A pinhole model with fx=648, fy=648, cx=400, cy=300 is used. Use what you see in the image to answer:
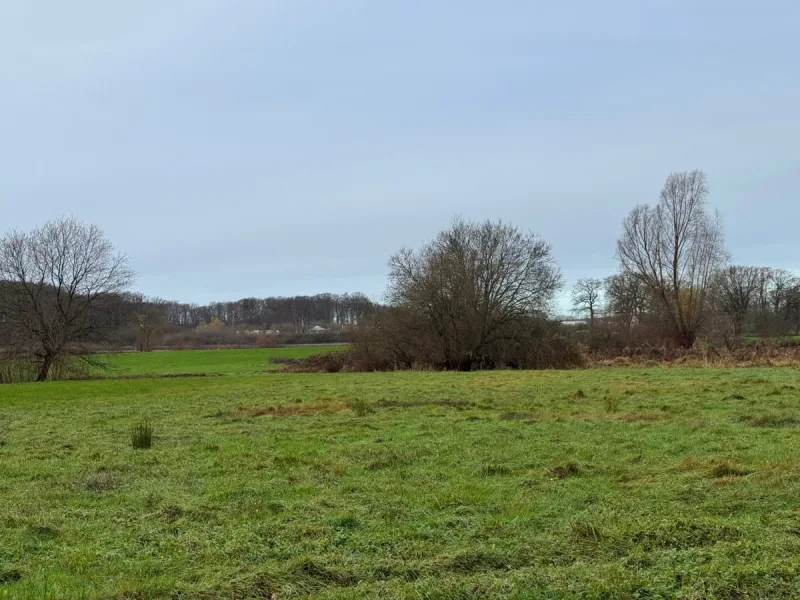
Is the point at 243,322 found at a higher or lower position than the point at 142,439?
higher

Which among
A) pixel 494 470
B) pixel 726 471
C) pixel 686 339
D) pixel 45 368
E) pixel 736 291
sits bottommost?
pixel 45 368

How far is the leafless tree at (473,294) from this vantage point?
4216 centimetres

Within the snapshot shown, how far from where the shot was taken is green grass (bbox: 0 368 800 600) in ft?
14.1

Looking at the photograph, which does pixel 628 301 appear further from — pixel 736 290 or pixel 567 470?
pixel 567 470

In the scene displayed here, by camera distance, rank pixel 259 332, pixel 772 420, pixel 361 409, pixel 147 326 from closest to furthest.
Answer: pixel 772 420 → pixel 361 409 → pixel 147 326 → pixel 259 332

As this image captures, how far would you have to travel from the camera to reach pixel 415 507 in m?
6.41

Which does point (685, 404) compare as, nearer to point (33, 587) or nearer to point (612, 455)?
point (612, 455)

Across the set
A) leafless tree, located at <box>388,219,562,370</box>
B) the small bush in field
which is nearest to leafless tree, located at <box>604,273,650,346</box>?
leafless tree, located at <box>388,219,562,370</box>

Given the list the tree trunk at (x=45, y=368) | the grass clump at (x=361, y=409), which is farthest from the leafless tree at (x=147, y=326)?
the grass clump at (x=361, y=409)

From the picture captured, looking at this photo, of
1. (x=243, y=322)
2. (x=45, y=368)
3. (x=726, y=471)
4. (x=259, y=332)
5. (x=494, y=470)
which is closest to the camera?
(x=726, y=471)

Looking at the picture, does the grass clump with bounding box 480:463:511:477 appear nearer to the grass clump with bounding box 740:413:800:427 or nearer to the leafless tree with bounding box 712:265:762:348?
the grass clump with bounding box 740:413:800:427

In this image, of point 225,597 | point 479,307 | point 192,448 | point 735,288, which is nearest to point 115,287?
point 479,307

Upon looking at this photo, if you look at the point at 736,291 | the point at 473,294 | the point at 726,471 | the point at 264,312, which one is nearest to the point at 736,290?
the point at 736,291

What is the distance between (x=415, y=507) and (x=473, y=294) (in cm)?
3612
